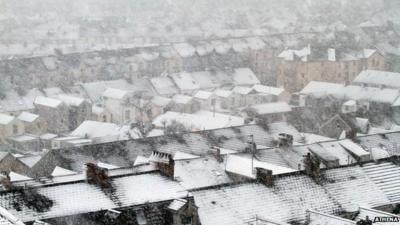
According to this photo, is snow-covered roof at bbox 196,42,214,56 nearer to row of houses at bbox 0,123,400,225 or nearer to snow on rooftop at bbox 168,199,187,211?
row of houses at bbox 0,123,400,225

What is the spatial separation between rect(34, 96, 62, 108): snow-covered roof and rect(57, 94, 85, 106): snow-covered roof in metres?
1.61

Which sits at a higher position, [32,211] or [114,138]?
[32,211]

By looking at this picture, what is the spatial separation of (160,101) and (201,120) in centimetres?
1400

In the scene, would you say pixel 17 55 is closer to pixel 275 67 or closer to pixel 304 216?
pixel 275 67

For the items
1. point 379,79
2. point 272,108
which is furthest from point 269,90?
point 379,79

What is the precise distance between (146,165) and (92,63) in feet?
236

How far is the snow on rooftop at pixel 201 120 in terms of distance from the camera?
80.6 meters

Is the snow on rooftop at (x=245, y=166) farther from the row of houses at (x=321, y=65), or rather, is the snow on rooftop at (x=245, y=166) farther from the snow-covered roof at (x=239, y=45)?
the snow-covered roof at (x=239, y=45)

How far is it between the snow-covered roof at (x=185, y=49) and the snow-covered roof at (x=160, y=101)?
25178 mm

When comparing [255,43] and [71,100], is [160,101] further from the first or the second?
[255,43]

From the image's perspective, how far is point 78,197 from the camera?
115 ft

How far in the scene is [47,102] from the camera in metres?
93.1

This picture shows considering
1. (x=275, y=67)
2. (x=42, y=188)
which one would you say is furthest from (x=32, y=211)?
(x=275, y=67)

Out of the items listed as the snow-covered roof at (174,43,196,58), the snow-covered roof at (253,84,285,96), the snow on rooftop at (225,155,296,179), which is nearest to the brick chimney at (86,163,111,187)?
the snow on rooftop at (225,155,296,179)
